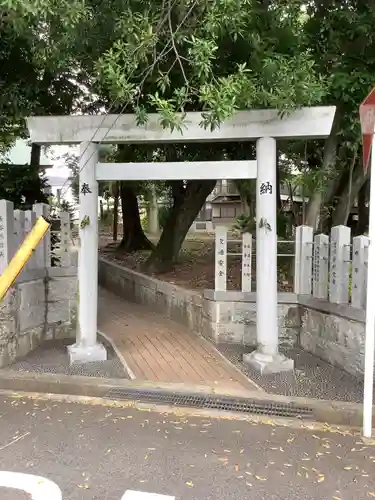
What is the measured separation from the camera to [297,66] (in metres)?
5.20

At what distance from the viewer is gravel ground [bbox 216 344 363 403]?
5.18m

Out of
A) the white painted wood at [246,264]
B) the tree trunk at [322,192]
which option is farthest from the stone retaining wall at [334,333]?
the tree trunk at [322,192]

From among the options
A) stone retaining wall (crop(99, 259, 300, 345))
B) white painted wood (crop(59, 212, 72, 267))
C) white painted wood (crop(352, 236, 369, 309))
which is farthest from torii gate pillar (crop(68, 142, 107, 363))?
white painted wood (crop(352, 236, 369, 309))

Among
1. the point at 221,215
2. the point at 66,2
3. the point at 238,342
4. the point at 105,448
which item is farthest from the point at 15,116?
the point at 221,215

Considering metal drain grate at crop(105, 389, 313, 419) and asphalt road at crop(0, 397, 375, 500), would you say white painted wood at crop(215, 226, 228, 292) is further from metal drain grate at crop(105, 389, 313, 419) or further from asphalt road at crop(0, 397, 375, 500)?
asphalt road at crop(0, 397, 375, 500)

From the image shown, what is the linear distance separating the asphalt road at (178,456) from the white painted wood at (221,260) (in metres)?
2.66

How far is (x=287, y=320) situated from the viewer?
6953 mm

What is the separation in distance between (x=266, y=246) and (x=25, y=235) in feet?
11.0

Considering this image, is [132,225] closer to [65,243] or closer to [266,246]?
[65,243]

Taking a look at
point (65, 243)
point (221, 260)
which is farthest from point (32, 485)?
point (65, 243)

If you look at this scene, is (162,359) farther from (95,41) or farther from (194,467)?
(95,41)

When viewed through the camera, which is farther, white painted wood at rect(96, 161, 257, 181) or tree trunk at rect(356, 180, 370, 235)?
tree trunk at rect(356, 180, 370, 235)

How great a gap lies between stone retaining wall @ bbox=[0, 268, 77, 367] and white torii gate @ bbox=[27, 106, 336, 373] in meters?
0.82

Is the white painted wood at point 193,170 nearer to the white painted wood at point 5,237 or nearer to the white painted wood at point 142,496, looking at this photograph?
the white painted wood at point 5,237
